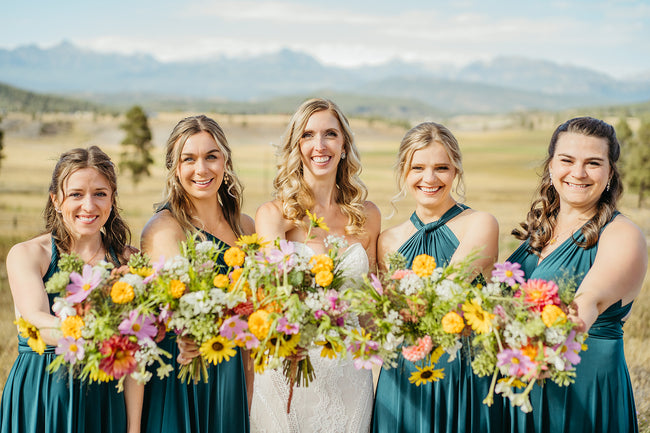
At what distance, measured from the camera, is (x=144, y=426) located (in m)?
4.38

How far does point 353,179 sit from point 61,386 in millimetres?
3053

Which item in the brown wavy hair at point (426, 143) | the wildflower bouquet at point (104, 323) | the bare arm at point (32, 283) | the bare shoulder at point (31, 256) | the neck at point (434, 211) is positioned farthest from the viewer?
the neck at point (434, 211)

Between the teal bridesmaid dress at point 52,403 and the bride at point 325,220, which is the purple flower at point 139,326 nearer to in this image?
the teal bridesmaid dress at point 52,403

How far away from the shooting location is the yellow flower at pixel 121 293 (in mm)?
3457

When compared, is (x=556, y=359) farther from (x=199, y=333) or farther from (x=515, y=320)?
(x=199, y=333)

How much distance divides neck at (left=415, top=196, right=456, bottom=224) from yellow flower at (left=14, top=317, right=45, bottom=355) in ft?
10.1

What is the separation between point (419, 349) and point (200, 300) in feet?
4.37

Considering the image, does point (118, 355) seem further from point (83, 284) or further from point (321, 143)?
point (321, 143)

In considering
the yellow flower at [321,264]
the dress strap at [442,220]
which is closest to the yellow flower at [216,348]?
the yellow flower at [321,264]

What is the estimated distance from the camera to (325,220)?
5551 mm

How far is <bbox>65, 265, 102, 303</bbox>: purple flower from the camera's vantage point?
3479 millimetres

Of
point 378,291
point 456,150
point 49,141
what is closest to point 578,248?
point 456,150

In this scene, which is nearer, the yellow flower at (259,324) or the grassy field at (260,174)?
the yellow flower at (259,324)

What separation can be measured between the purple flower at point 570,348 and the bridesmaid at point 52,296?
9.37ft
